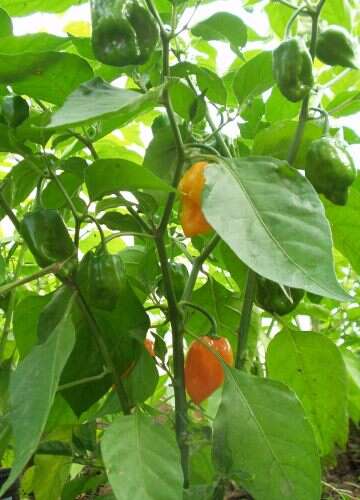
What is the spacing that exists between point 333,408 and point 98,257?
0.32 m

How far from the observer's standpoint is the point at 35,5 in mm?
756

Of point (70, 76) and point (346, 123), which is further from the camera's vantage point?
point (346, 123)

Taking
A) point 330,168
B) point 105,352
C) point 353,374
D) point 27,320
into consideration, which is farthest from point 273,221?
point 353,374

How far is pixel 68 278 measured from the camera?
2.05 feet

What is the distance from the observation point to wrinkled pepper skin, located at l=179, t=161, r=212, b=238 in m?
0.61

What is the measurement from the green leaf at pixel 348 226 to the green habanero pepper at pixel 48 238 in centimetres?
29

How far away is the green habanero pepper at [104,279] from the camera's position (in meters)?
0.60

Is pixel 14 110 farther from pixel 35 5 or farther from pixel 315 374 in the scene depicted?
pixel 315 374

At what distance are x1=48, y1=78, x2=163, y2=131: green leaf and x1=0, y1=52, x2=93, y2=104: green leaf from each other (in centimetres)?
8

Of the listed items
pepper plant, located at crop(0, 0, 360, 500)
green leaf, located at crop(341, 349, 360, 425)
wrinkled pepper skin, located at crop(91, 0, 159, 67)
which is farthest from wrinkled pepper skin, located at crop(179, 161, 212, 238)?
green leaf, located at crop(341, 349, 360, 425)

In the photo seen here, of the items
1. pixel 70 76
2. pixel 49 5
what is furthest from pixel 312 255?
pixel 49 5

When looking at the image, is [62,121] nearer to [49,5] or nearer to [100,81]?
[100,81]

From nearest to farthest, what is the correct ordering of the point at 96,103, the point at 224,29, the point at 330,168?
the point at 96,103
the point at 330,168
the point at 224,29

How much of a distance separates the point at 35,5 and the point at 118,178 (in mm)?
299
